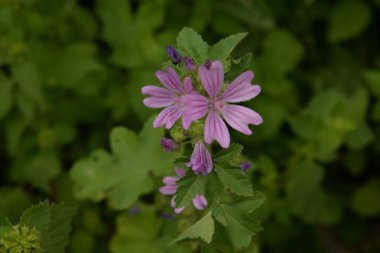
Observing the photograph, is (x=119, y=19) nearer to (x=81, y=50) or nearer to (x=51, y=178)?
(x=81, y=50)

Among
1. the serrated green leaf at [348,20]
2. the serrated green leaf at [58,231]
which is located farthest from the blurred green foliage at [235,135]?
the serrated green leaf at [58,231]

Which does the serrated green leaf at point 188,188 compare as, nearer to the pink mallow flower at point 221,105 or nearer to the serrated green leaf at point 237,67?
the pink mallow flower at point 221,105

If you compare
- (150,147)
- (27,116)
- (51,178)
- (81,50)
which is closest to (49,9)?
(81,50)

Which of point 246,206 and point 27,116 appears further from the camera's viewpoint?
point 27,116

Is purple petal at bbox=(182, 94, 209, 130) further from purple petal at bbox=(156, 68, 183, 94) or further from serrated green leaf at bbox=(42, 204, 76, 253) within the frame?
serrated green leaf at bbox=(42, 204, 76, 253)

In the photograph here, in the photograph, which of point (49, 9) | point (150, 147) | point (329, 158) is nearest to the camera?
point (150, 147)

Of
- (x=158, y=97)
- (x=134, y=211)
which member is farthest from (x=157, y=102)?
(x=134, y=211)
